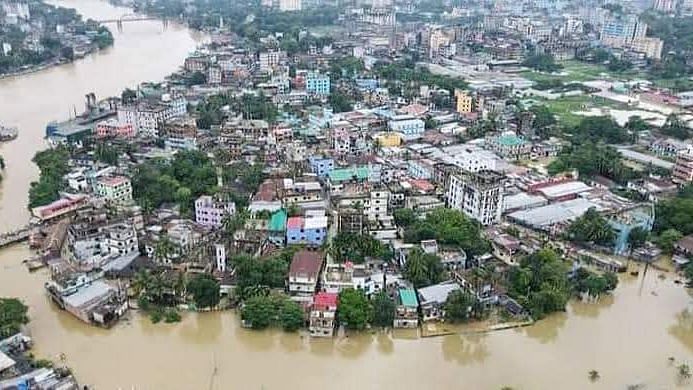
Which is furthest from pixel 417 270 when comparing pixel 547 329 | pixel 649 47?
pixel 649 47

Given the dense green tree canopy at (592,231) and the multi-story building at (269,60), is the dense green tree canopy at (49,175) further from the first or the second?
the multi-story building at (269,60)

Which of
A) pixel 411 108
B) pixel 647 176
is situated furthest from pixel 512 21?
pixel 647 176

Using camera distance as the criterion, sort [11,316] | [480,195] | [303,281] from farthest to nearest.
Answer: [480,195] → [303,281] → [11,316]

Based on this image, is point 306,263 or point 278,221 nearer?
point 306,263

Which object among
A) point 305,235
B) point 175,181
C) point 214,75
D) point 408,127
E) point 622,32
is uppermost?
point 622,32

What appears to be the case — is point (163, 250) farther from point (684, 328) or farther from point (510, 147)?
point (510, 147)

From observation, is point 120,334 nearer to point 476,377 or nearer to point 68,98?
point 476,377

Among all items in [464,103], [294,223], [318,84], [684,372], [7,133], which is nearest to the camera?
[684,372]

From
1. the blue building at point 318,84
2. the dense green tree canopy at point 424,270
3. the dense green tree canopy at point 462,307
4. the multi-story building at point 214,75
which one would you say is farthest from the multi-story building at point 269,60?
the dense green tree canopy at point 462,307
